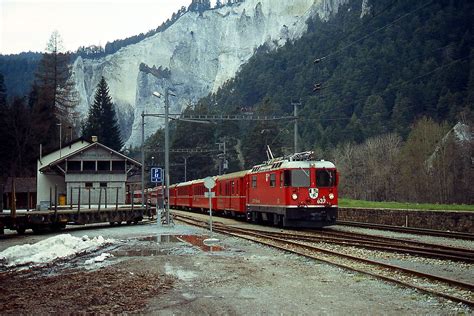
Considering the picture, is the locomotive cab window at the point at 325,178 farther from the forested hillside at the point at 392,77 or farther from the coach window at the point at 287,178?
the forested hillside at the point at 392,77

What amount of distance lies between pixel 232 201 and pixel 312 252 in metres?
19.9

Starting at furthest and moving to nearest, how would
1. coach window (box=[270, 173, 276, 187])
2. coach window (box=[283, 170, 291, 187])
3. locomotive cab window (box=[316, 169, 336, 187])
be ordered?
coach window (box=[270, 173, 276, 187]) → locomotive cab window (box=[316, 169, 336, 187]) → coach window (box=[283, 170, 291, 187])

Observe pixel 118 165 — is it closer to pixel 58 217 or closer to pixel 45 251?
pixel 58 217

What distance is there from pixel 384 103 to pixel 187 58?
124 meters

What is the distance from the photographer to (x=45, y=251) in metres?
15.7

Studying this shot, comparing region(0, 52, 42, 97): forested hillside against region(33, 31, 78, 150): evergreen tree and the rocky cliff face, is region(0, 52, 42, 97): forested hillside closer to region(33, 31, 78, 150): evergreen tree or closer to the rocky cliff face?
the rocky cliff face

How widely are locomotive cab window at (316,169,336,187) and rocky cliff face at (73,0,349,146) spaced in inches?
6245

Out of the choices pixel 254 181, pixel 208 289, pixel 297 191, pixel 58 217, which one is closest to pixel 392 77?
pixel 254 181

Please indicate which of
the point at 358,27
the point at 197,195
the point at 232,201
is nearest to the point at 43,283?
the point at 232,201

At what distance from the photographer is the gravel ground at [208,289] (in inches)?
320

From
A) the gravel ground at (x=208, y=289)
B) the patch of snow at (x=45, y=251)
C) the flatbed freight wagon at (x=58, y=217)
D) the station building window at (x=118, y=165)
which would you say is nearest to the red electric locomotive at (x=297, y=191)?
the flatbed freight wagon at (x=58, y=217)

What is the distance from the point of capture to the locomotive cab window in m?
23.9

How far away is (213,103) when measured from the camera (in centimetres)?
12681

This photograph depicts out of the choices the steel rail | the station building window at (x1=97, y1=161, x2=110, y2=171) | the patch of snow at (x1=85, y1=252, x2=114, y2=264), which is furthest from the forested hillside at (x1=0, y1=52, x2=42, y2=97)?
the steel rail
